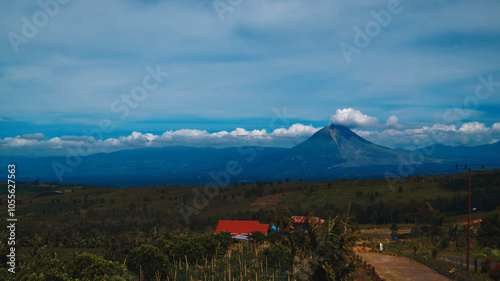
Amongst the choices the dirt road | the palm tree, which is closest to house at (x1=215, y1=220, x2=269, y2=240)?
the dirt road

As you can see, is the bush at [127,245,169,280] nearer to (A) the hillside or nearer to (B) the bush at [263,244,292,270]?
(B) the bush at [263,244,292,270]

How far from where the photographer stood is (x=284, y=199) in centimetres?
10250

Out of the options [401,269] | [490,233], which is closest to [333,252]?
[401,269]

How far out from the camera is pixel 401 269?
23203mm

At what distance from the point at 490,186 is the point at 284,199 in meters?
54.7

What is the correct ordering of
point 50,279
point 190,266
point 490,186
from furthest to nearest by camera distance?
point 490,186 < point 190,266 < point 50,279

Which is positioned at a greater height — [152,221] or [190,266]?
[190,266]

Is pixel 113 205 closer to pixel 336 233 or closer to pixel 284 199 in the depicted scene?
pixel 284 199

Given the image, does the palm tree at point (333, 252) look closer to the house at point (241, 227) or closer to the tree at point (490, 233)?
the house at point (241, 227)

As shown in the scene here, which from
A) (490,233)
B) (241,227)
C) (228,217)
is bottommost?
(228,217)

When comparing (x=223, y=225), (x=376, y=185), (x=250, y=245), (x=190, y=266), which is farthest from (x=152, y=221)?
(x=376, y=185)

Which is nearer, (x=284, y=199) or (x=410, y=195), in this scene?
(x=410, y=195)

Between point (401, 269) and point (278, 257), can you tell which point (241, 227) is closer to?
point (401, 269)

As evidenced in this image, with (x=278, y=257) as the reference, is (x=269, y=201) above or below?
below
